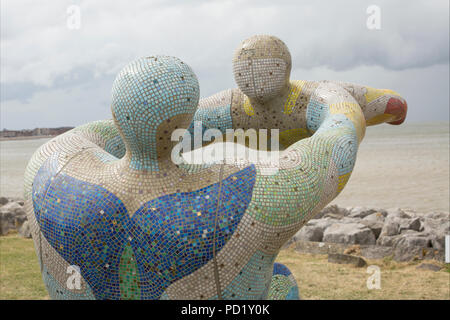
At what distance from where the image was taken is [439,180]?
16.7 m

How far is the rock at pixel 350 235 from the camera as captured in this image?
767cm

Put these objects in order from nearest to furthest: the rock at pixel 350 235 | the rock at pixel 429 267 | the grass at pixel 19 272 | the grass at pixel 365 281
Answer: the grass at pixel 365 281 < the grass at pixel 19 272 < the rock at pixel 429 267 < the rock at pixel 350 235

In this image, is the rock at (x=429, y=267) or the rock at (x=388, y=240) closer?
the rock at (x=429, y=267)

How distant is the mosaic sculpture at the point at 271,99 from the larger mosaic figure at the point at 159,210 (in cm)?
89

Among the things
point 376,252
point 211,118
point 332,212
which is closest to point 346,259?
point 376,252

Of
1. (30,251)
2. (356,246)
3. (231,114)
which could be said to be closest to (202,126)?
(231,114)

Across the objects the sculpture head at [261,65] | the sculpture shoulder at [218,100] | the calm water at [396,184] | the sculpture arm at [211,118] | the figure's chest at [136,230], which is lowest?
the calm water at [396,184]

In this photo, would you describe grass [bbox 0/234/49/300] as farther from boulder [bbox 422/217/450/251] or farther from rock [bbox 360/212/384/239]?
boulder [bbox 422/217/450/251]

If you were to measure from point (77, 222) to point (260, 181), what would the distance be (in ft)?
2.59

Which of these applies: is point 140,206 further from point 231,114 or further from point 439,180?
point 439,180

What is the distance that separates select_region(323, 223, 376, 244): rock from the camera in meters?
7.67

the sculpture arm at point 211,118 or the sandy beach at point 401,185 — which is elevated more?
the sculpture arm at point 211,118

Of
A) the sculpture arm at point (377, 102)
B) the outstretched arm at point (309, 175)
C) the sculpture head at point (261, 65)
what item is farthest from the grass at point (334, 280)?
the outstretched arm at point (309, 175)

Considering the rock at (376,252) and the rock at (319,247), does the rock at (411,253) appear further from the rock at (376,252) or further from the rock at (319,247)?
the rock at (319,247)
